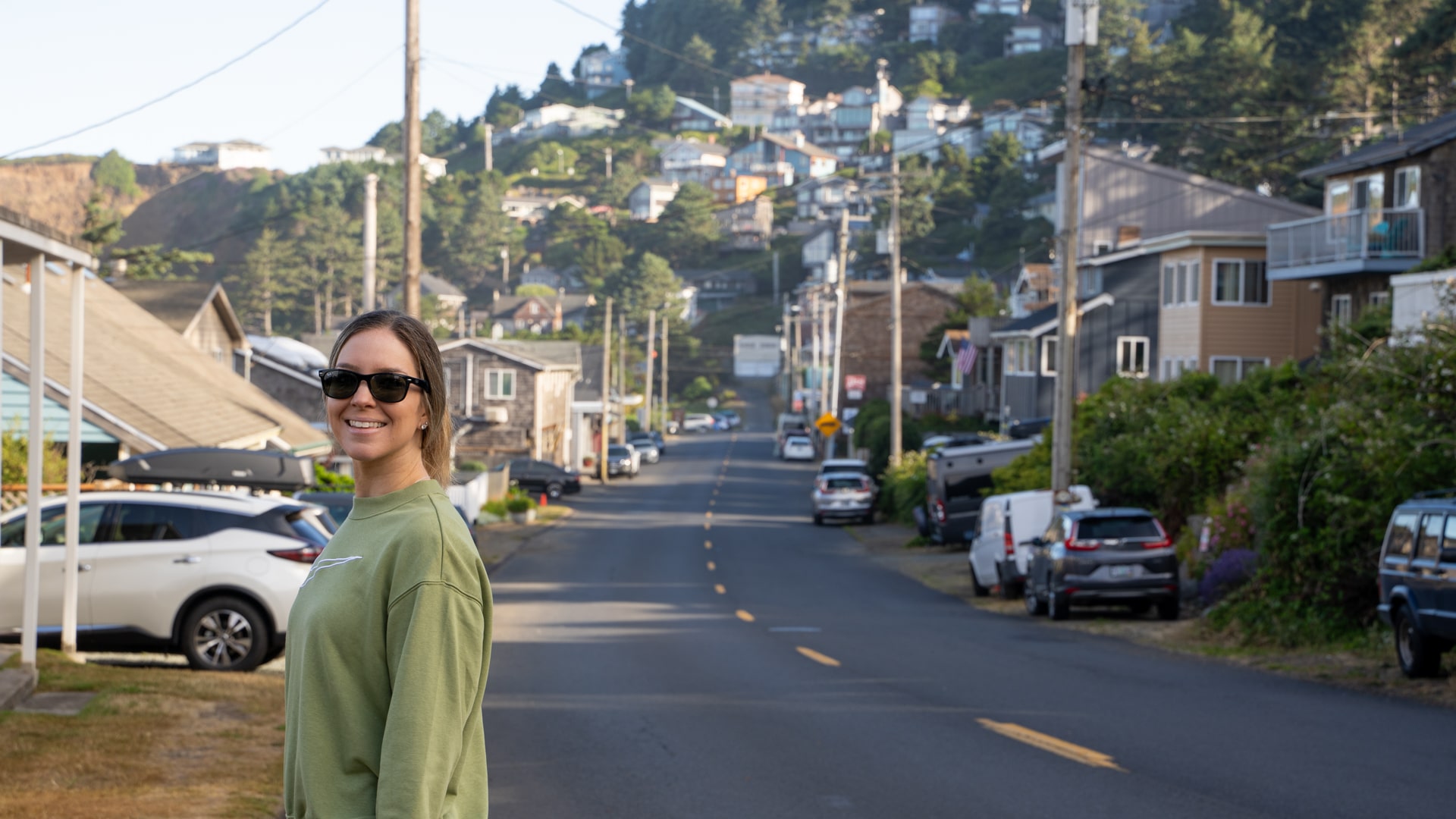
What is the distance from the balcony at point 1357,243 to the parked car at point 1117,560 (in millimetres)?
17846

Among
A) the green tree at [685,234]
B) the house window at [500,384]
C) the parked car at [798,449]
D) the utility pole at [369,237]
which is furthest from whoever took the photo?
the green tree at [685,234]

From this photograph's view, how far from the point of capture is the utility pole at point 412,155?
20.0 metres

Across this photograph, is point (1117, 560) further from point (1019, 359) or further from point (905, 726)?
point (1019, 359)

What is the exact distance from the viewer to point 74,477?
1257 centimetres

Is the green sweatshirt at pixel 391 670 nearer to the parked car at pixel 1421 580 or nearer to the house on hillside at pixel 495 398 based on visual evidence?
the parked car at pixel 1421 580

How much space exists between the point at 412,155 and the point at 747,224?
160 meters

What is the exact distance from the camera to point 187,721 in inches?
418

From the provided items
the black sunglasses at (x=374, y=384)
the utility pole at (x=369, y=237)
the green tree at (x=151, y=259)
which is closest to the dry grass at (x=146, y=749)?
the black sunglasses at (x=374, y=384)

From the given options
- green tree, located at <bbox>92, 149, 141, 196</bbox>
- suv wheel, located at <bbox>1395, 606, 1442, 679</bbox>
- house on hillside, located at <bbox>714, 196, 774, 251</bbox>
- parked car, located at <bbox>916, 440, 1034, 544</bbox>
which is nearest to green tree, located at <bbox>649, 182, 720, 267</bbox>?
house on hillside, located at <bbox>714, 196, 774, 251</bbox>

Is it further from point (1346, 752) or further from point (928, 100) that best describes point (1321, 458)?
point (928, 100)

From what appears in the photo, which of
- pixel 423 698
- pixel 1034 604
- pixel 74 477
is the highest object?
pixel 423 698

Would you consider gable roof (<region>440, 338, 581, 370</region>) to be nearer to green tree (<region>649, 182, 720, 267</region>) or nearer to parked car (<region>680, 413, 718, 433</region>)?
parked car (<region>680, 413, 718, 433</region>)

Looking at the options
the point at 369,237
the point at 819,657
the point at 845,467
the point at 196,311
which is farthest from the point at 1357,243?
the point at 196,311

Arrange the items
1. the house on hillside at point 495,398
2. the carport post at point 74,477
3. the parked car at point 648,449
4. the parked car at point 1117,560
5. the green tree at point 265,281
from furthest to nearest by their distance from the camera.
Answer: the green tree at point 265,281
the parked car at point 648,449
the house on hillside at point 495,398
the parked car at point 1117,560
the carport post at point 74,477
